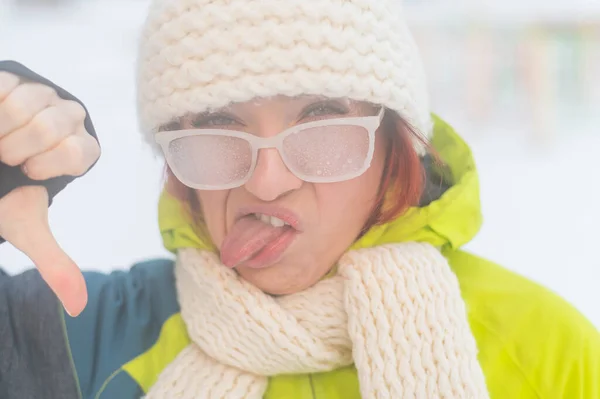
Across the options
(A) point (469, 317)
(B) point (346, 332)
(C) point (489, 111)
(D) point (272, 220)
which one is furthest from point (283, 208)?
(C) point (489, 111)

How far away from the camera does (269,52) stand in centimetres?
60

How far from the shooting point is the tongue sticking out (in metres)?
0.68

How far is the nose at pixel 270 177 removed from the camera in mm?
622

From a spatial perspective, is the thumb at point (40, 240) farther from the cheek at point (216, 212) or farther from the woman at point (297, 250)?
the cheek at point (216, 212)

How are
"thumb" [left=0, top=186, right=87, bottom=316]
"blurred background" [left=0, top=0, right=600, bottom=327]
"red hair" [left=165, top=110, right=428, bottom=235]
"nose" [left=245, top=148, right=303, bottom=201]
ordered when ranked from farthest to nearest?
"blurred background" [left=0, top=0, right=600, bottom=327]
"red hair" [left=165, top=110, right=428, bottom=235]
"nose" [left=245, top=148, right=303, bottom=201]
"thumb" [left=0, top=186, right=87, bottom=316]

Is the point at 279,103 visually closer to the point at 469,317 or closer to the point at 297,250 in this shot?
the point at 297,250

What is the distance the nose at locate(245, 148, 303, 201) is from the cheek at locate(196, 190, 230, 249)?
7 cm

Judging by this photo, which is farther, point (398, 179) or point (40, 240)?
point (398, 179)

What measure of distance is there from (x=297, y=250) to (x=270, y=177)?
0.36ft

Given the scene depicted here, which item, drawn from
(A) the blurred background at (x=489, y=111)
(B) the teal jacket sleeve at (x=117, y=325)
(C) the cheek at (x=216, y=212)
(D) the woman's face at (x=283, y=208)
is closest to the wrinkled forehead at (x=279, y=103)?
(D) the woman's face at (x=283, y=208)

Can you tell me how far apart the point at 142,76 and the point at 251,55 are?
0.54 ft

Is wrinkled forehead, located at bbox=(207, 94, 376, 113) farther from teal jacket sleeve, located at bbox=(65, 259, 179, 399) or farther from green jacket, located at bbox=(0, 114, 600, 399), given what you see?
teal jacket sleeve, located at bbox=(65, 259, 179, 399)

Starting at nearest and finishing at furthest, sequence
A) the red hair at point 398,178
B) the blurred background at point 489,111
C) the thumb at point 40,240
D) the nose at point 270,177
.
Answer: the thumb at point 40,240 < the nose at point 270,177 < the red hair at point 398,178 < the blurred background at point 489,111

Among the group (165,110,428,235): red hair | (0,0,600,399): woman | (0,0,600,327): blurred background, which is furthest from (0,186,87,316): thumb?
(0,0,600,327): blurred background
